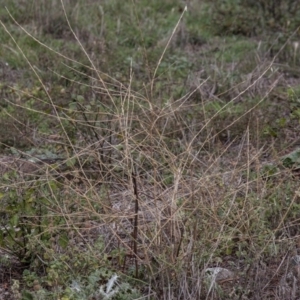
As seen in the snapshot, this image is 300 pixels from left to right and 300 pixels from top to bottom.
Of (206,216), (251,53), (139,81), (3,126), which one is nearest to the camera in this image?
(206,216)

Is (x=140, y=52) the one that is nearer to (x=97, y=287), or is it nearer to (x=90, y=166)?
(x=90, y=166)

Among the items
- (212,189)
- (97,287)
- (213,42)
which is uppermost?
(212,189)

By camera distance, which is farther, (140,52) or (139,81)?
(140,52)

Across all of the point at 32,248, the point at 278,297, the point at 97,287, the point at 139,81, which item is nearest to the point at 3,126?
the point at 139,81

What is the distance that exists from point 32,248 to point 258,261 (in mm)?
1083

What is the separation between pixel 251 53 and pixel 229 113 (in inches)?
60.7

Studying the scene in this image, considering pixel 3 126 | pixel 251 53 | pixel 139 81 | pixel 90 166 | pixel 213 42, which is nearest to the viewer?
pixel 90 166

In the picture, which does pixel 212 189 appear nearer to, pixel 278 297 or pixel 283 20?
pixel 278 297

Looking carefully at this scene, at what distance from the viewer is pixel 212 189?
172 inches

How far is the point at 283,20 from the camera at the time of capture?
8.46 metres

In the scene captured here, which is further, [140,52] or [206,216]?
[140,52]

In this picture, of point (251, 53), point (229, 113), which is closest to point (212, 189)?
point (229, 113)

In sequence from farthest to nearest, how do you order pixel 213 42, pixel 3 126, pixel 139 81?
pixel 213 42 < pixel 139 81 < pixel 3 126

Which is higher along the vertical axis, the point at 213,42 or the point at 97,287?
the point at 97,287
